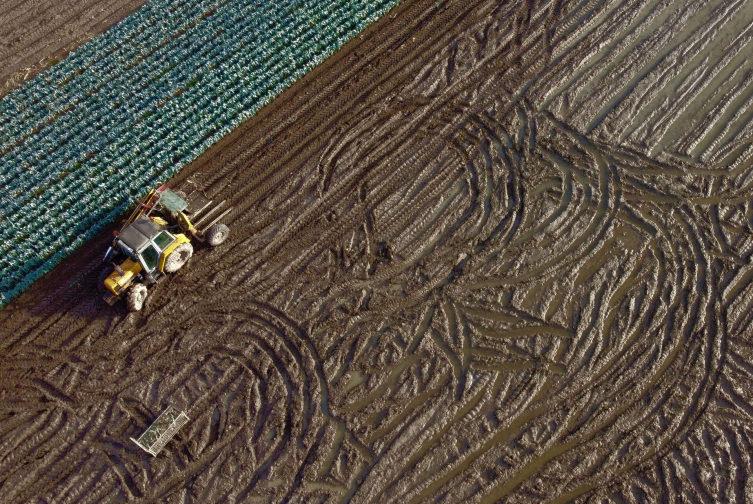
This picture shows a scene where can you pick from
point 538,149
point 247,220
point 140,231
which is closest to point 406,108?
point 538,149

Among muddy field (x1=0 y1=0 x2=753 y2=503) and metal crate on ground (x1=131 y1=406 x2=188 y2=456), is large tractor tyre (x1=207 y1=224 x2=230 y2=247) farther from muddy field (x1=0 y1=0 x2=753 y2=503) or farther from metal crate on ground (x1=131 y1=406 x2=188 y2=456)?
metal crate on ground (x1=131 y1=406 x2=188 y2=456)

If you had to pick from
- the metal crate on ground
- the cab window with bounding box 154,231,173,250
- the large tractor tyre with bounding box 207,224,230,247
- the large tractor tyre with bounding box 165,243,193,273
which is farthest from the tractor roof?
the metal crate on ground

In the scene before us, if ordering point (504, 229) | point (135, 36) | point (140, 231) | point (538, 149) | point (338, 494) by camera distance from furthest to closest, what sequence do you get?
point (135, 36), point (538, 149), point (504, 229), point (140, 231), point (338, 494)

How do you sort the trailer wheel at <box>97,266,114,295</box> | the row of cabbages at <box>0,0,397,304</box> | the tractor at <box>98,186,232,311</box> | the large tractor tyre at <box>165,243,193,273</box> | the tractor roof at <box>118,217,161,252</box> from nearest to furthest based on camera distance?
the tractor roof at <box>118,217,161,252</box>
the tractor at <box>98,186,232,311</box>
the large tractor tyre at <box>165,243,193,273</box>
the trailer wheel at <box>97,266,114,295</box>
the row of cabbages at <box>0,0,397,304</box>

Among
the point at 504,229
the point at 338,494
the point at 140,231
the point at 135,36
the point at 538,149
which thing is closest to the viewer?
the point at 338,494

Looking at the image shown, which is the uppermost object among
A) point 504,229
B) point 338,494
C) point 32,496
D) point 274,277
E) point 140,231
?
A: point 504,229

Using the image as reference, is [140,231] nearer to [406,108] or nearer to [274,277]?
[274,277]

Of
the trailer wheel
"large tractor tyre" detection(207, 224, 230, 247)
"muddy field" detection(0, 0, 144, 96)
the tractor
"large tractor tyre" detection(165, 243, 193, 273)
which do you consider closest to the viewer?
the tractor
